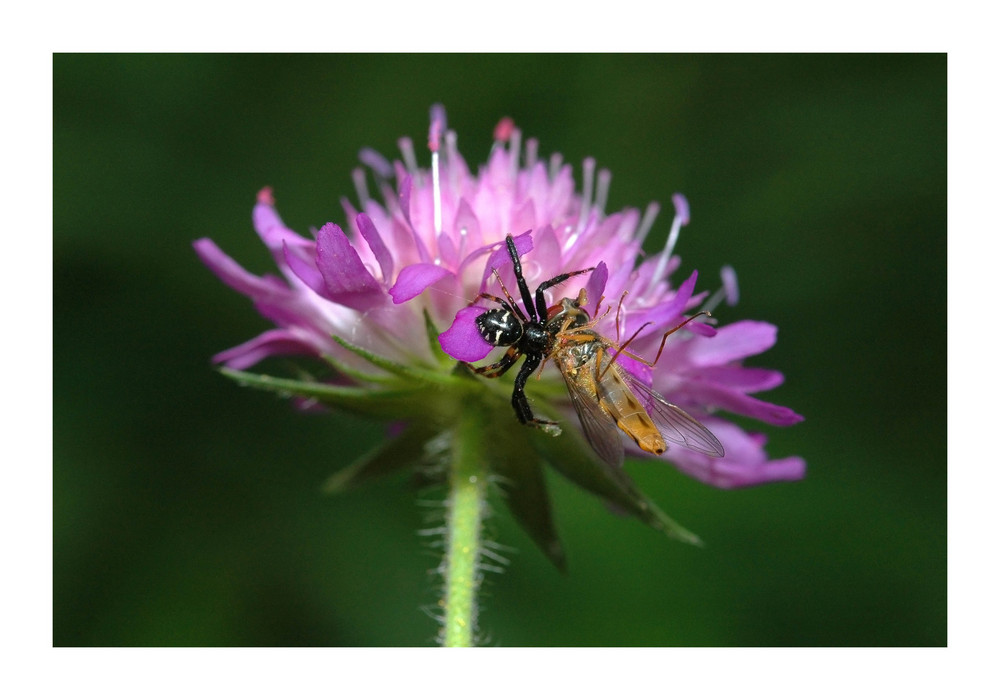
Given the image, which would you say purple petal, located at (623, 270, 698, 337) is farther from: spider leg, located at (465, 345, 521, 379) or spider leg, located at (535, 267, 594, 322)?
spider leg, located at (465, 345, 521, 379)

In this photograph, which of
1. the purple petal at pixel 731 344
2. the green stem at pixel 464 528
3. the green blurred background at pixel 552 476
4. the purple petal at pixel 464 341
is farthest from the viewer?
the green blurred background at pixel 552 476

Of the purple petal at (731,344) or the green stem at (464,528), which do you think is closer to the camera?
the green stem at (464,528)

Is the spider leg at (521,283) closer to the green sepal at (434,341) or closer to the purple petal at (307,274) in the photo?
the green sepal at (434,341)

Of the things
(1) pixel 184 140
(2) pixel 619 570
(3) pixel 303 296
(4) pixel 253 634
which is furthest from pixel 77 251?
(2) pixel 619 570

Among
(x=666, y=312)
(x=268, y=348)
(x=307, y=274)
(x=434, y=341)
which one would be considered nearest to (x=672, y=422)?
(x=666, y=312)

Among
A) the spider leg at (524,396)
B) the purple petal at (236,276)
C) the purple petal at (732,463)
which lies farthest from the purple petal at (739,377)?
the purple petal at (236,276)

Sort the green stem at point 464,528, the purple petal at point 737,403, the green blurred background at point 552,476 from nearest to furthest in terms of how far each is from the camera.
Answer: the green stem at point 464,528
the purple petal at point 737,403
the green blurred background at point 552,476

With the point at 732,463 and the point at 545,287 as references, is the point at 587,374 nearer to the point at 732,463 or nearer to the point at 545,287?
the point at 545,287

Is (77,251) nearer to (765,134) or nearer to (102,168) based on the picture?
(102,168)
